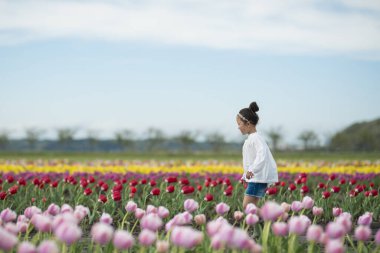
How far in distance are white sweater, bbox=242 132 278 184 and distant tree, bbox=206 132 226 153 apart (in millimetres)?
55171

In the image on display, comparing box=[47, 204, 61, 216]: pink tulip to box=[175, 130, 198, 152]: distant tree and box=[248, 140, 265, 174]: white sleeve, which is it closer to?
box=[248, 140, 265, 174]: white sleeve

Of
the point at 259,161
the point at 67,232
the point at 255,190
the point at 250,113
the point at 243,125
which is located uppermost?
the point at 250,113

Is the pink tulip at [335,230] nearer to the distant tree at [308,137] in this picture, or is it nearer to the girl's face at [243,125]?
the girl's face at [243,125]

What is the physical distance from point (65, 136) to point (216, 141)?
1829 centimetres

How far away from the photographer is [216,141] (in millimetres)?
65500

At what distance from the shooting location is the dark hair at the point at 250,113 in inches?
269

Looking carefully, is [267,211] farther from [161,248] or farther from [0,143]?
[0,143]

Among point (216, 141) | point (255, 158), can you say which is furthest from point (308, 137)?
point (255, 158)

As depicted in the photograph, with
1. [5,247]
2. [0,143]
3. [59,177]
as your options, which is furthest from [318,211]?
[0,143]

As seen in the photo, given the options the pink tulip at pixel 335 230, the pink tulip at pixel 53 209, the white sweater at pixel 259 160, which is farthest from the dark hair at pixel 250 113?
the pink tulip at pixel 335 230

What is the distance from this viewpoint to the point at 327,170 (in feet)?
52.6

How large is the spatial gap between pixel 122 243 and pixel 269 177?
404 cm

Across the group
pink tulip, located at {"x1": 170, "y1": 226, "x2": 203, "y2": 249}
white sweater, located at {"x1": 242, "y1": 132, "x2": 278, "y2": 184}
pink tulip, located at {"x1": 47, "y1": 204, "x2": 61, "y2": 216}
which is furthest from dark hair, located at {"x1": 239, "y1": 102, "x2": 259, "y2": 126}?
pink tulip, located at {"x1": 170, "y1": 226, "x2": 203, "y2": 249}

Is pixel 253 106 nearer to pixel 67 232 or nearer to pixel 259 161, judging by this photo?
pixel 259 161
